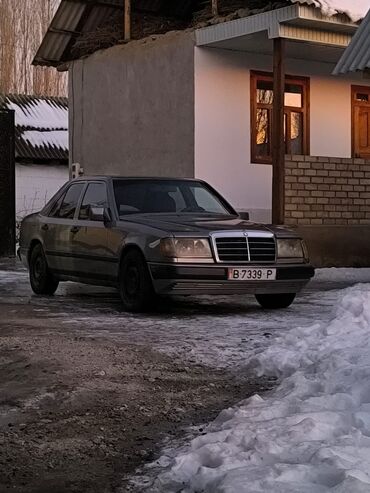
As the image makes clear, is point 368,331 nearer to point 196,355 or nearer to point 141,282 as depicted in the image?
point 196,355

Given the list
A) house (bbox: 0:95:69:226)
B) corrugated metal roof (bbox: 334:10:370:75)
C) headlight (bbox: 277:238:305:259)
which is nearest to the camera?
headlight (bbox: 277:238:305:259)

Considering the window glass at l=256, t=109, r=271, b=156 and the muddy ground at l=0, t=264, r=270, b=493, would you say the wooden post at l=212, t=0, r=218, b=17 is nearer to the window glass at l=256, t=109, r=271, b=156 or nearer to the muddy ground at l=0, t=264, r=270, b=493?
the window glass at l=256, t=109, r=271, b=156

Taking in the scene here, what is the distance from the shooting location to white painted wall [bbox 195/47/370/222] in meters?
15.5

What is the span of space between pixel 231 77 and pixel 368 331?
31.6 feet

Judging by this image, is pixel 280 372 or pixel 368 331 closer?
pixel 280 372

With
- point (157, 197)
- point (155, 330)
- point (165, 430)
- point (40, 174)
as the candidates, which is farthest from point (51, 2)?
point (165, 430)

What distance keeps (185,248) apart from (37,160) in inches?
882

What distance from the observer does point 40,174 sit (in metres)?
30.5

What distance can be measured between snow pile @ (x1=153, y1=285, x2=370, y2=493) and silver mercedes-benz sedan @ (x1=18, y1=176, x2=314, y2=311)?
109 inches

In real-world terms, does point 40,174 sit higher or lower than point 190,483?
higher

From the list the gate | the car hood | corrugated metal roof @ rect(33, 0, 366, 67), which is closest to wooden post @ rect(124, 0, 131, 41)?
corrugated metal roof @ rect(33, 0, 366, 67)

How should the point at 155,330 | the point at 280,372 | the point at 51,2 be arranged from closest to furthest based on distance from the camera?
1. the point at 280,372
2. the point at 155,330
3. the point at 51,2

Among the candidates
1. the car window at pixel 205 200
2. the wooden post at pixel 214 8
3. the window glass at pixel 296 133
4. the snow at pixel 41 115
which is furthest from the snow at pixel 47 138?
the car window at pixel 205 200

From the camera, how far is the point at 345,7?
1374cm
